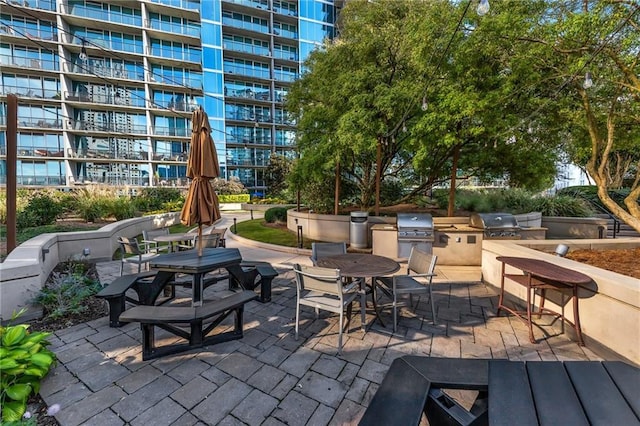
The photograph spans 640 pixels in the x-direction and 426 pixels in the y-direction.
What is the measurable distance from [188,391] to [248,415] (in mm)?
654

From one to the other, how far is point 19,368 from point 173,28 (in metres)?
32.4

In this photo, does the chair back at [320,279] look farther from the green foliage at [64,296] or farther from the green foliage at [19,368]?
the green foliage at [64,296]

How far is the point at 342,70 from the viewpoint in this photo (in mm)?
8836

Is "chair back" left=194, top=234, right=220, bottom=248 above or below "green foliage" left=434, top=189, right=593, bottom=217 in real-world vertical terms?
below

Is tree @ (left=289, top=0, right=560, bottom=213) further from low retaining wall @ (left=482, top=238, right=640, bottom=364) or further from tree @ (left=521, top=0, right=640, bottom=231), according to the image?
low retaining wall @ (left=482, top=238, right=640, bottom=364)

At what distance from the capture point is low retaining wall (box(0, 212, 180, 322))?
3.58 meters

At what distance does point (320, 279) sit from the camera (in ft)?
10.7

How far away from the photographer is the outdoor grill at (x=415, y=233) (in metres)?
6.69

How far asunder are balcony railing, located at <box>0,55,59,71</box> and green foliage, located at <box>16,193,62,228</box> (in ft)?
Answer: 74.8

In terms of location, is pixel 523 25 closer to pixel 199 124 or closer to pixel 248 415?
pixel 199 124

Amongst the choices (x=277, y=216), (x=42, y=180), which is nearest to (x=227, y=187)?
(x=277, y=216)

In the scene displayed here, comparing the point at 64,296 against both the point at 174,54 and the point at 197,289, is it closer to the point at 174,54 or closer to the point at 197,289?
the point at 197,289

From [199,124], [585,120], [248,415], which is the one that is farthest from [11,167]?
[585,120]

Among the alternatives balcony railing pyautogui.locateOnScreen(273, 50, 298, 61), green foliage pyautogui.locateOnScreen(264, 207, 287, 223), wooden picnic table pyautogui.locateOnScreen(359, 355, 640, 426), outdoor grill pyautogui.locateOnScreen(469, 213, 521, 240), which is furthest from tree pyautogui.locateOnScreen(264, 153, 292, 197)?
wooden picnic table pyautogui.locateOnScreen(359, 355, 640, 426)
